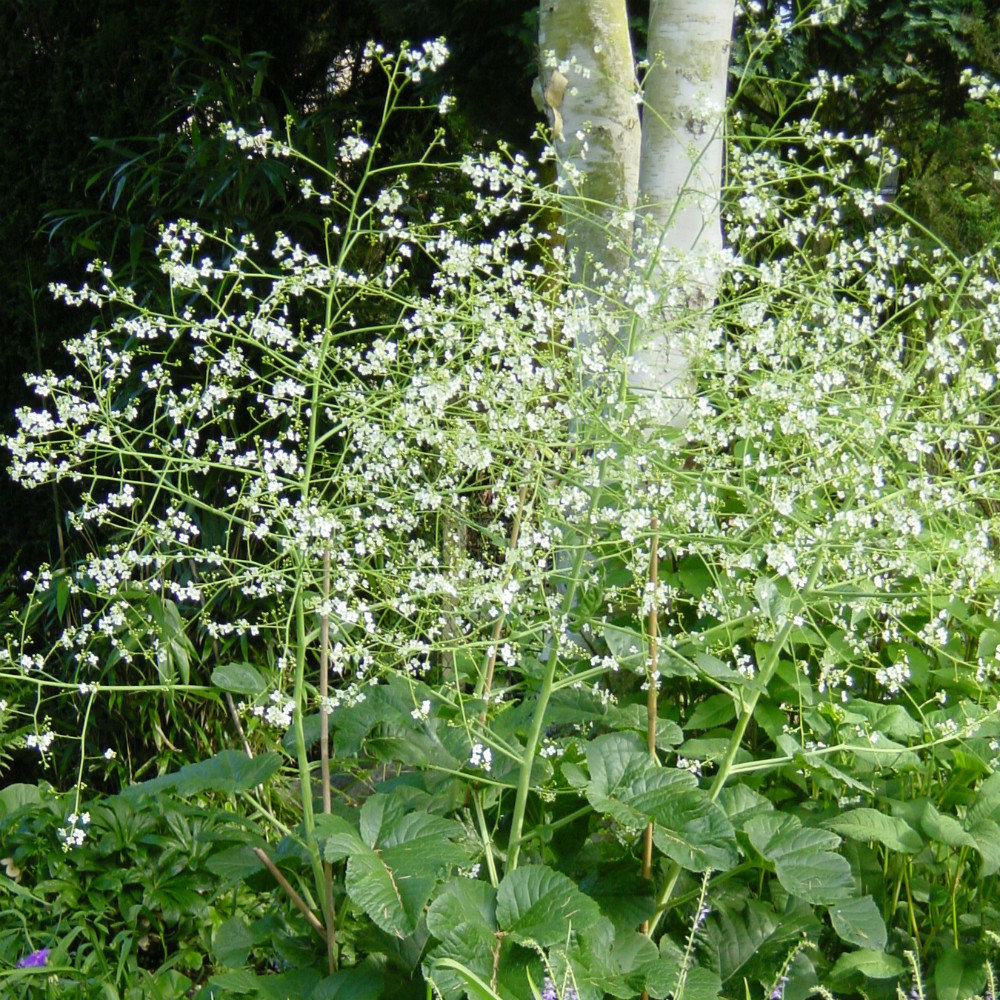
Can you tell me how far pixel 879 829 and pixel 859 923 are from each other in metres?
0.23

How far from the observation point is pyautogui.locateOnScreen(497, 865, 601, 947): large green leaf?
1.41 m

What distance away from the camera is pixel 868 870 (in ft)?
6.54

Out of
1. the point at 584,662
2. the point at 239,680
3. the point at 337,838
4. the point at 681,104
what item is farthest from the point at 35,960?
the point at 681,104

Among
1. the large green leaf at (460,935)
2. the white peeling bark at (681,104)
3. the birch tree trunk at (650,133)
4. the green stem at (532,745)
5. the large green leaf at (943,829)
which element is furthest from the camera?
the white peeling bark at (681,104)

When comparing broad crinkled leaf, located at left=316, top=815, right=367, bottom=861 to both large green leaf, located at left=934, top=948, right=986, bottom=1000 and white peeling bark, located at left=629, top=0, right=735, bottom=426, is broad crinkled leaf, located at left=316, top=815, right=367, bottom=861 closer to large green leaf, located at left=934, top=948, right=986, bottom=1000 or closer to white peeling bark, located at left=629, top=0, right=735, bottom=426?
large green leaf, located at left=934, top=948, right=986, bottom=1000

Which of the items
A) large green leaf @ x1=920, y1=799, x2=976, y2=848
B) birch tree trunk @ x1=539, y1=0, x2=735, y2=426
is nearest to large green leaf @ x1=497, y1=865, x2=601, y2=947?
large green leaf @ x1=920, y1=799, x2=976, y2=848

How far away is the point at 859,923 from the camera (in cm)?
159

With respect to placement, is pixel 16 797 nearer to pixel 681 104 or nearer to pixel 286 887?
pixel 286 887

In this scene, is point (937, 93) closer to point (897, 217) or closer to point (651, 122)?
point (897, 217)

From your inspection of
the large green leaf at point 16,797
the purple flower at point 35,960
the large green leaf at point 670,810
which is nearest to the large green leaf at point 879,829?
the large green leaf at point 670,810

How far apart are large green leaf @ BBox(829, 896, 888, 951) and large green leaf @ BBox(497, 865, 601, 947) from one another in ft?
1.27

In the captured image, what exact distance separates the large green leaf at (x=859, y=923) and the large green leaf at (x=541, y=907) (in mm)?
387

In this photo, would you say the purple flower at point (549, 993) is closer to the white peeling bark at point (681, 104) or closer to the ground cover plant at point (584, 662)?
the ground cover plant at point (584, 662)

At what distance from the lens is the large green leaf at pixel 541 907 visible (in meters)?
1.41
